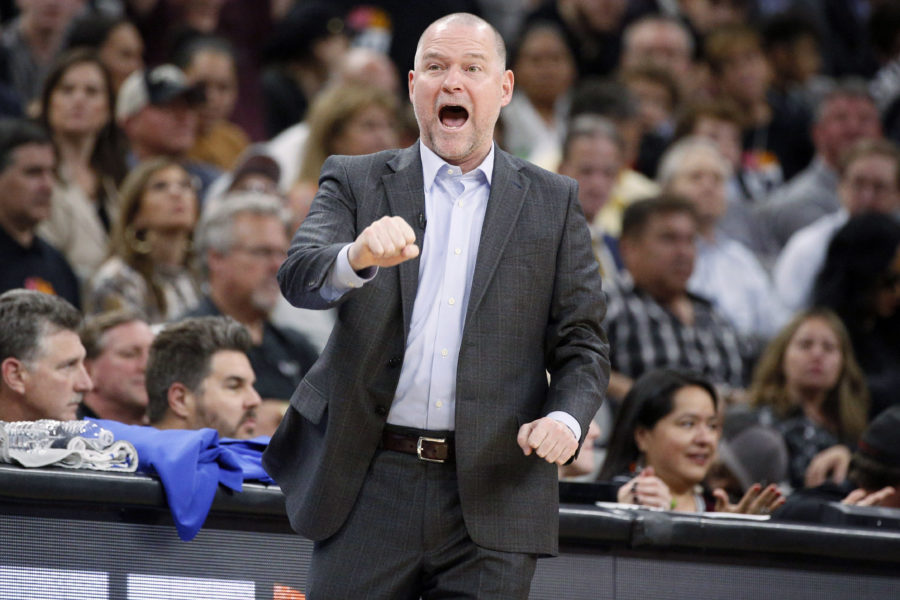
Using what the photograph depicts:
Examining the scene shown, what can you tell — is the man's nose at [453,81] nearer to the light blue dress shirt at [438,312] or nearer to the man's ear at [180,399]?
the light blue dress shirt at [438,312]

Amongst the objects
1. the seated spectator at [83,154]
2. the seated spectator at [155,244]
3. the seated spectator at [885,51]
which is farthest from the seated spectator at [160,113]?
the seated spectator at [885,51]

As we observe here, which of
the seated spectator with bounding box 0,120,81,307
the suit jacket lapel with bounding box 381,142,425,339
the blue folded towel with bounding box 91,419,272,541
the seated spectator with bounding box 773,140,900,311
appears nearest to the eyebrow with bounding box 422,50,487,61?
the suit jacket lapel with bounding box 381,142,425,339

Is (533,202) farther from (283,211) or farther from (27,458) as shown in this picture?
(283,211)

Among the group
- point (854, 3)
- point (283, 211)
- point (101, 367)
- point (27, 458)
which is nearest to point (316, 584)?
point (27, 458)

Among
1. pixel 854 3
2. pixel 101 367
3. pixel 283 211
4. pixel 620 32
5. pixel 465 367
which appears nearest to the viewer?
pixel 465 367

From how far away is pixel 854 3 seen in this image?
11.9m

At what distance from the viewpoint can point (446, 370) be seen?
274cm

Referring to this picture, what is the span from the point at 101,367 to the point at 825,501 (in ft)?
8.75

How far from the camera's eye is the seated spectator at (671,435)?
4.84 meters

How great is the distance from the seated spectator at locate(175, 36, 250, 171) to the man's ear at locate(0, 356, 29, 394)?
3.75m

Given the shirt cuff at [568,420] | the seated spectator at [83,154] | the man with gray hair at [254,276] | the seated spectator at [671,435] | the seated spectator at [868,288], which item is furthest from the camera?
the seated spectator at [868,288]

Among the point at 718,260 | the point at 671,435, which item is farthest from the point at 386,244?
the point at 718,260

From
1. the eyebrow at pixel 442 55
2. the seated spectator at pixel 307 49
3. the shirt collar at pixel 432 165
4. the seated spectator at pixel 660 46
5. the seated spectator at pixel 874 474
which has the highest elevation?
the seated spectator at pixel 660 46

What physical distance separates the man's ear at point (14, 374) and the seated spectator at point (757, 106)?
655 centimetres
